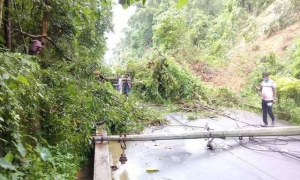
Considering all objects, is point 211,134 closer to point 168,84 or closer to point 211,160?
point 211,160

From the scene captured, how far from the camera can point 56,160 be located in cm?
440

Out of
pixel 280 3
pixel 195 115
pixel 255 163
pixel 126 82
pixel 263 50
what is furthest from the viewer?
pixel 263 50

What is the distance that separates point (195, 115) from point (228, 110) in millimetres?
1973

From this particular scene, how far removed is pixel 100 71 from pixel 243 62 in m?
10.7

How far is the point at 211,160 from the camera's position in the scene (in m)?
5.96

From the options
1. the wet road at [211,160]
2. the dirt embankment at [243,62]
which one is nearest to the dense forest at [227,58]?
the dirt embankment at [243,62]

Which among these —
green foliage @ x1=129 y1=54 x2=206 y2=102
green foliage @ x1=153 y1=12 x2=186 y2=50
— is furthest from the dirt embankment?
green foliage @ x1=129 y1=54 x2=206 y2=102

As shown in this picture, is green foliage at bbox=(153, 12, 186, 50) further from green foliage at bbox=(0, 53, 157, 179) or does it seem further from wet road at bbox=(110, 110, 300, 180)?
wet road at bbox=(110, 110, 300, 180)

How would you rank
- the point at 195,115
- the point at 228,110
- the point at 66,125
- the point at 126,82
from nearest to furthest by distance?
the point at 66,125
the point at 195,115
the point at 228,110
the point at 126,82

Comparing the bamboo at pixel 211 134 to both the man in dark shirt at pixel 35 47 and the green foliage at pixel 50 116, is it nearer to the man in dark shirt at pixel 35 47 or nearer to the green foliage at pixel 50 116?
the green foliage at pixel 50 116

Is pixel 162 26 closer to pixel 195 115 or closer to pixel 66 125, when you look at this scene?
pixel 195 115

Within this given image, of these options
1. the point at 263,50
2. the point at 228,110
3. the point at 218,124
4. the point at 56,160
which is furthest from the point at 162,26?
the point at 56,160

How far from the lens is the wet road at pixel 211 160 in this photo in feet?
17.0

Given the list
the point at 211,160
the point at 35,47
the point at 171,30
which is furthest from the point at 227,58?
the point at 35,47
